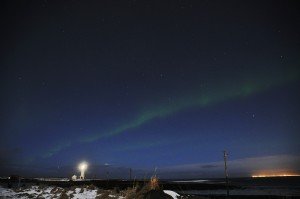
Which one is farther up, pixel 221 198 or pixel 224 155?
pixel 224 155

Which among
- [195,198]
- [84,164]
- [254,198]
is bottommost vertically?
[254,198]

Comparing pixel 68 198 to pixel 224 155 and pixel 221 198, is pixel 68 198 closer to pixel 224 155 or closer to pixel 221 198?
pixel 224 155

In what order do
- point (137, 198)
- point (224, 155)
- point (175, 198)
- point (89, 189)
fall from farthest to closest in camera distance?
point (224, 155) → point (89, 189) → point (175, 198) → point (137, 198)

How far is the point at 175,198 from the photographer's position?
21672mm

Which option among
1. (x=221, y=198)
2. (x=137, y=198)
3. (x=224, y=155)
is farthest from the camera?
(x=221, y=198)

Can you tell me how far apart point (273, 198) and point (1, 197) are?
173 ft

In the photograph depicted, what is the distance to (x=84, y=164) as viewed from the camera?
5572 centimetres

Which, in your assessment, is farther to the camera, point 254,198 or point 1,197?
point 254,198

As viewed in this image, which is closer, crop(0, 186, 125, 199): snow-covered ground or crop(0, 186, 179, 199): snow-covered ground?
crop(0, 186, 179, 199): snow-covered ground

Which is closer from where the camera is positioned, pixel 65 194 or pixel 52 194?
pixel 65 194

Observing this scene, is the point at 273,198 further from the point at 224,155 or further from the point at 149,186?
Answer: the point at 149,186

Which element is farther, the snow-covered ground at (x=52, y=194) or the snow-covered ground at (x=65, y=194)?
the snow-covered ground at (x=52, y=194)

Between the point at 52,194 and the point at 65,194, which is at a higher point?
the point at 65,194

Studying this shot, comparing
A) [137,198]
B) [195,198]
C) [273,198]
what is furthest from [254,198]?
[137,198]
